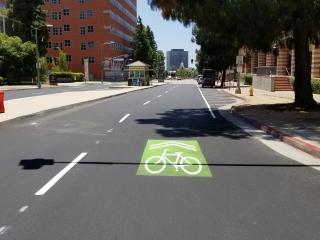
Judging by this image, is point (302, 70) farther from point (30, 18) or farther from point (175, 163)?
point (30, 18)

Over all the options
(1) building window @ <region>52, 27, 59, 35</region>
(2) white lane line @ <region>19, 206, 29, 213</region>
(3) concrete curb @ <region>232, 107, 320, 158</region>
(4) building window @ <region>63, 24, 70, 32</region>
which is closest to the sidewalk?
(3) concrete curb @ <region>232, 107, 320, 158</region>

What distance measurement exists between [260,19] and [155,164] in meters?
9.60

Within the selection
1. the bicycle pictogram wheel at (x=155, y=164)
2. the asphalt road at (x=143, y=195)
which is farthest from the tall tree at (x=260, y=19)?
the bicycle pictogram wheel at (x=155, y=164)

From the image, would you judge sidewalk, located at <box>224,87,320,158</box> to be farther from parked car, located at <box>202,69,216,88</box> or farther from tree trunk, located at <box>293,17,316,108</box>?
parked car, located at <box>202,69,216,88</box>

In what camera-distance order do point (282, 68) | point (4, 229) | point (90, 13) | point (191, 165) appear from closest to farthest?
point (4, 229) < point (191, 165) < point (282, 68) < point (90, 13)

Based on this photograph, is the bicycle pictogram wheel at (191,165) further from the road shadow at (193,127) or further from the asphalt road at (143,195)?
the road shadow at (193,127)

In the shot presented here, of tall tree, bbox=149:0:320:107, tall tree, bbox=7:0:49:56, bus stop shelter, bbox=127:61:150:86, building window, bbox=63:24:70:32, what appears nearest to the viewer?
tall tree, bbox=149:0:320:107

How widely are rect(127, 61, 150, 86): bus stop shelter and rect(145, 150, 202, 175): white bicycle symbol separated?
201 ft

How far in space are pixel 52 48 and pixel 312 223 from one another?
4876 inches

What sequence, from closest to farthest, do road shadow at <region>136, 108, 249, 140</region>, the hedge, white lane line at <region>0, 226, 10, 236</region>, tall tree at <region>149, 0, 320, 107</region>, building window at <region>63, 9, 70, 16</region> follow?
white lane line at <region>0, 226, 10, 236</region>, road shadow at <region>136, 108, 249, 140</region>, tall tree at <region>149, 0, 320, 107</region>, the hedge, building window at <region>63, 9, 70, 16</region>

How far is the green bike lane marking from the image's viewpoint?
8453mm

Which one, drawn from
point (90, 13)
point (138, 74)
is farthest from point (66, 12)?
point (138, 74)

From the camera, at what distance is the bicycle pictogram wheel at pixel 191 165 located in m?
8.58

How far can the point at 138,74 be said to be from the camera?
73000 millimetres
